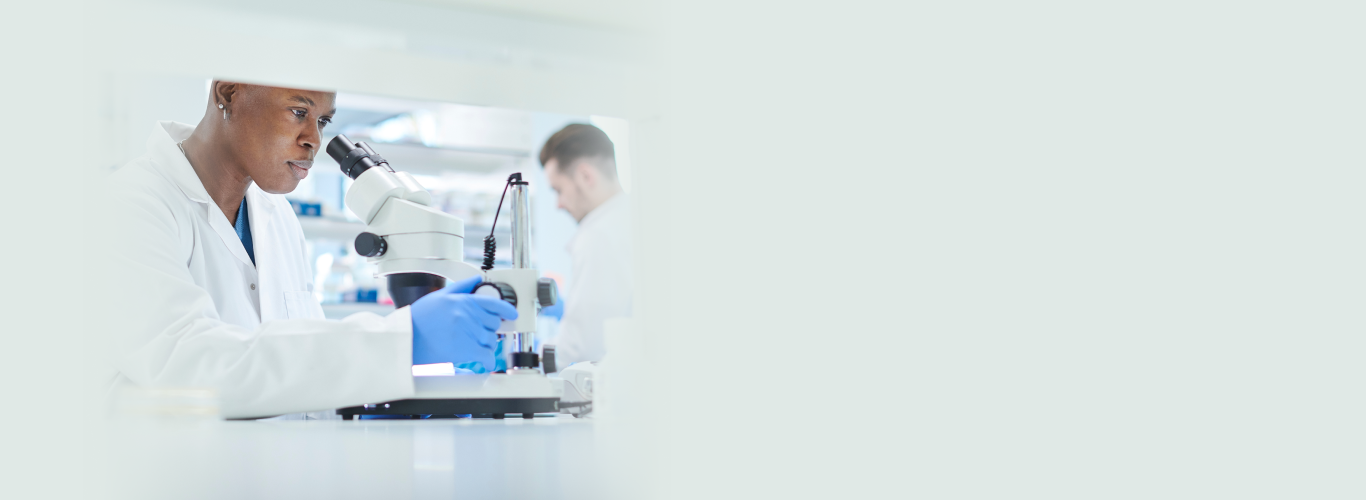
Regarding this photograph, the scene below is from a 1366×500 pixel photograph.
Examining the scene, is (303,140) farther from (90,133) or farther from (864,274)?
(864,274)

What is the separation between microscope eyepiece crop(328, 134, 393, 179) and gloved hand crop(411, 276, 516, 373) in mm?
256

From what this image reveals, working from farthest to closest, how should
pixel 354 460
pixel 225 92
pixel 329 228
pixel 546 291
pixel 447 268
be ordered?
pixel 329 228 < pixel 225 92 < pixel 447 268 < pixel 546 291 < pixel 354 460

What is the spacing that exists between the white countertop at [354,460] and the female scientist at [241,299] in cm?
17

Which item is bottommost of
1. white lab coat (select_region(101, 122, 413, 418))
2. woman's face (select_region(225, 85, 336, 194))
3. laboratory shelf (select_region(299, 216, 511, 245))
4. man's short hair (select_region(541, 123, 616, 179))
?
white lab coat (select_region(101, 122, 413, 418))

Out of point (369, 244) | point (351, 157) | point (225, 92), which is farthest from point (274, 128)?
point (369, 244)

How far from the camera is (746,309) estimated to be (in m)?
0.99

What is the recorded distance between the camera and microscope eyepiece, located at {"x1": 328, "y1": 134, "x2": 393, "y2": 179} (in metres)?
1.41

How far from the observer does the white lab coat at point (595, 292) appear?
2895 mm

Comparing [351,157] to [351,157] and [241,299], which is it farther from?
[241,299]

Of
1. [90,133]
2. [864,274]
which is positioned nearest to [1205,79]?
[864,274]

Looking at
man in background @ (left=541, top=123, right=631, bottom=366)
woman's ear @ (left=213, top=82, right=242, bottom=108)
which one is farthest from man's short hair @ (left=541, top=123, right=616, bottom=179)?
woman's ear @ (left=213, top=82, right=242, bottom=108)

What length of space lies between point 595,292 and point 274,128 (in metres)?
1.45

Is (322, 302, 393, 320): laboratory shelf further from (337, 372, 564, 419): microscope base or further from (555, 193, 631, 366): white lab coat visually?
(337, 372, 564, 419): microscope base

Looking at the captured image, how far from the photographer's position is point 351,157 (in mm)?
1421
